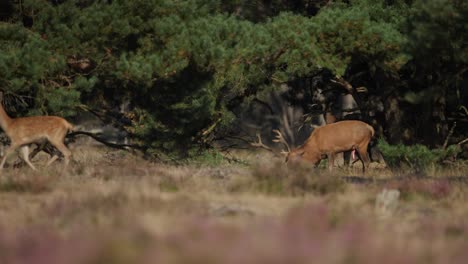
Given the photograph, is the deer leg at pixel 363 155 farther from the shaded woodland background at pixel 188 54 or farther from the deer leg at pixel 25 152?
the deer leg at pixel 25 152

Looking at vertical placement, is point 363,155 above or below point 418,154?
below

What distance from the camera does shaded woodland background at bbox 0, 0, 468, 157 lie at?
1709cm

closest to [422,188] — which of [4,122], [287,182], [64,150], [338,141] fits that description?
[287,182]

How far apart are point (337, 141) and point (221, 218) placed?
1108 cm

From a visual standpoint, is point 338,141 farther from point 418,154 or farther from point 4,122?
point 4,122

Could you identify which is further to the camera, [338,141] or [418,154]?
[338,141]

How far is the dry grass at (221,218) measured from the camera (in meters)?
6.25

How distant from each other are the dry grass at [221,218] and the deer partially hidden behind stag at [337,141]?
227 inches

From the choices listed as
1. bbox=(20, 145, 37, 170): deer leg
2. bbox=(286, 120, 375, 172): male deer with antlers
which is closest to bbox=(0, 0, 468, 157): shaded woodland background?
bbox=(20, 145, 37, 170): deer leg

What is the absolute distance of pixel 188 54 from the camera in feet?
58.6

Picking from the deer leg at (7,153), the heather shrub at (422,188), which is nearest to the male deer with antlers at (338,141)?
the heather shrub at (422,188)

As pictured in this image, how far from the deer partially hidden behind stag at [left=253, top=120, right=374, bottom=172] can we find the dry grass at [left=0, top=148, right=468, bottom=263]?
5754 millimetres

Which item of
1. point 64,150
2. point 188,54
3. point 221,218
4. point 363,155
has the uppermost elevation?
point 221,218

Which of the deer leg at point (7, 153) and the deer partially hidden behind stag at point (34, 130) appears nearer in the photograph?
the deer leg at point (7, 153)
